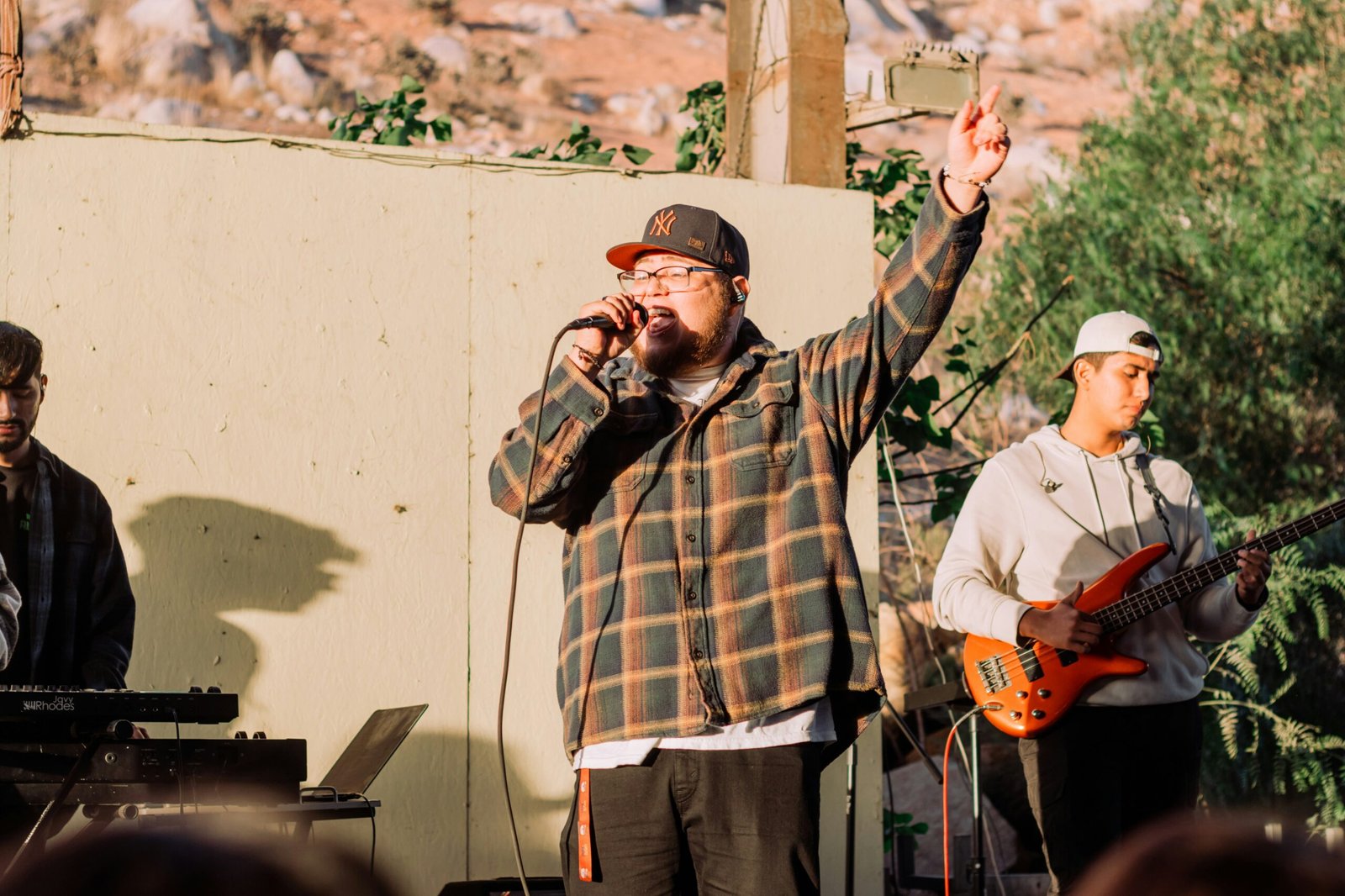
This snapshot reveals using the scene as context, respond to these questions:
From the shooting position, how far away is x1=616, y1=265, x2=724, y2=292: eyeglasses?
9.87 feet

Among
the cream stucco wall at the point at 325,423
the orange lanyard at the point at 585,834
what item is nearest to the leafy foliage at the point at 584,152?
the cream stucco wall at the point at 325,423

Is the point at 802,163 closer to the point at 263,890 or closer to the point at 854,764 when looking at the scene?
the point at 854,764

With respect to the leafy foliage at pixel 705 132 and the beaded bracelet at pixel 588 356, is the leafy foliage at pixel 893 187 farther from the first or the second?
the beaded bracelet at pixel 588 356

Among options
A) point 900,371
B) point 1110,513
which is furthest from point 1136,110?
point 900,371

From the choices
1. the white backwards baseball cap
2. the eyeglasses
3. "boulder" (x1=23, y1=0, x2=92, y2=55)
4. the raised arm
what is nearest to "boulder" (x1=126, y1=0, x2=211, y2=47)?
"boulder" (x1=23, y1=0, x2=92, y2=55)

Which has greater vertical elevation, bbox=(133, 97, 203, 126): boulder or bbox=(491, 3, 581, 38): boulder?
bbox=(491, 3, 581, 38): boulder

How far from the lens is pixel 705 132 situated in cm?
640

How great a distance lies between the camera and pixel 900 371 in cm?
289

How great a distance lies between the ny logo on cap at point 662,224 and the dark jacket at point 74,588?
1861 millimetres

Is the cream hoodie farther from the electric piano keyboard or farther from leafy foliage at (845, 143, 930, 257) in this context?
leafy foliage at (845, 143, 930, 257)

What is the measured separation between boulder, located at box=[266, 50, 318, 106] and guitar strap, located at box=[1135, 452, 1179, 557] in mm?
18991

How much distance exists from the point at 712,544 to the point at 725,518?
0.06 metres

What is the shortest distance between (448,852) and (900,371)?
223cm

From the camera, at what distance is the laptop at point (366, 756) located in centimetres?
350
